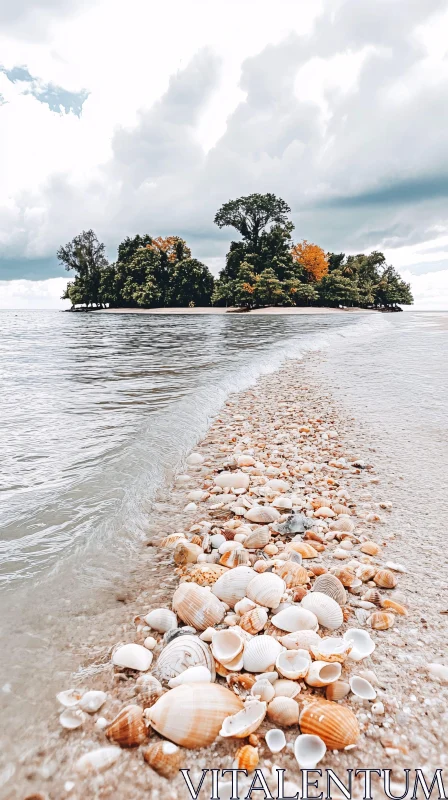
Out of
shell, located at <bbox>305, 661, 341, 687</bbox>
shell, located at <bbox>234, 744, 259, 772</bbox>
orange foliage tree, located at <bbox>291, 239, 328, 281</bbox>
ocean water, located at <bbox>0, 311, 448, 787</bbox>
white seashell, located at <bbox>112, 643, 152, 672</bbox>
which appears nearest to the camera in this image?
shell, located at <bbox>234, 744, 259, 772</bbox>

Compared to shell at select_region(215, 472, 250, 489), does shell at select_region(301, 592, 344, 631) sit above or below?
above

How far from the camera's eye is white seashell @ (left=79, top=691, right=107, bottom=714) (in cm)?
119

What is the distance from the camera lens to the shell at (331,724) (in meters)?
1.06

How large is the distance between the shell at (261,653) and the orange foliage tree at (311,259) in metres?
54.1

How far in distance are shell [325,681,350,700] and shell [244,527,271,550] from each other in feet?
2.82

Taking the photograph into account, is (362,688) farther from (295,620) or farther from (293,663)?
(295,620)

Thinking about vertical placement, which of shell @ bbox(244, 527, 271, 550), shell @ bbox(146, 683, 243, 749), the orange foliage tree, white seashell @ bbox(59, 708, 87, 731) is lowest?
shell @ bbox(244, 527, 271, 550)

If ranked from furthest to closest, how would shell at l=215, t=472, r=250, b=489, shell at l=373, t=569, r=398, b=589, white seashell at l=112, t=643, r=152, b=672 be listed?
shell at l=215, t=472, r=250, b=489 → shell at l=373, t=569, r=398, b=589 → white seashell at l=112, t=643, r=152, b=672

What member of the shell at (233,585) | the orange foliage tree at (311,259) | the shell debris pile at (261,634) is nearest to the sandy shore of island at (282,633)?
the shell debris pile at (261,634)

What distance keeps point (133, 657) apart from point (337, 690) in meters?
0.67

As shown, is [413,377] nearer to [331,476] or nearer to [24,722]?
[331,476]

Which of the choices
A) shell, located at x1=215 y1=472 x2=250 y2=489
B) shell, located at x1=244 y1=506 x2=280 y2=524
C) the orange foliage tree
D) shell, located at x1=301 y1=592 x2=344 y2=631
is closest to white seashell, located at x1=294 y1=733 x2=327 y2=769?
shell, located at x1=301 y1=592 x2=344 y2=631

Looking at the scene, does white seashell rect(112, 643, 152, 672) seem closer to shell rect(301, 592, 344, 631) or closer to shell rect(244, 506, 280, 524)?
shell rect(301, 592, 344, 631)

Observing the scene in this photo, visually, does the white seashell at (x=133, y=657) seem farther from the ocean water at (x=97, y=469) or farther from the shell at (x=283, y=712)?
the shell at (x=283, y=712)
